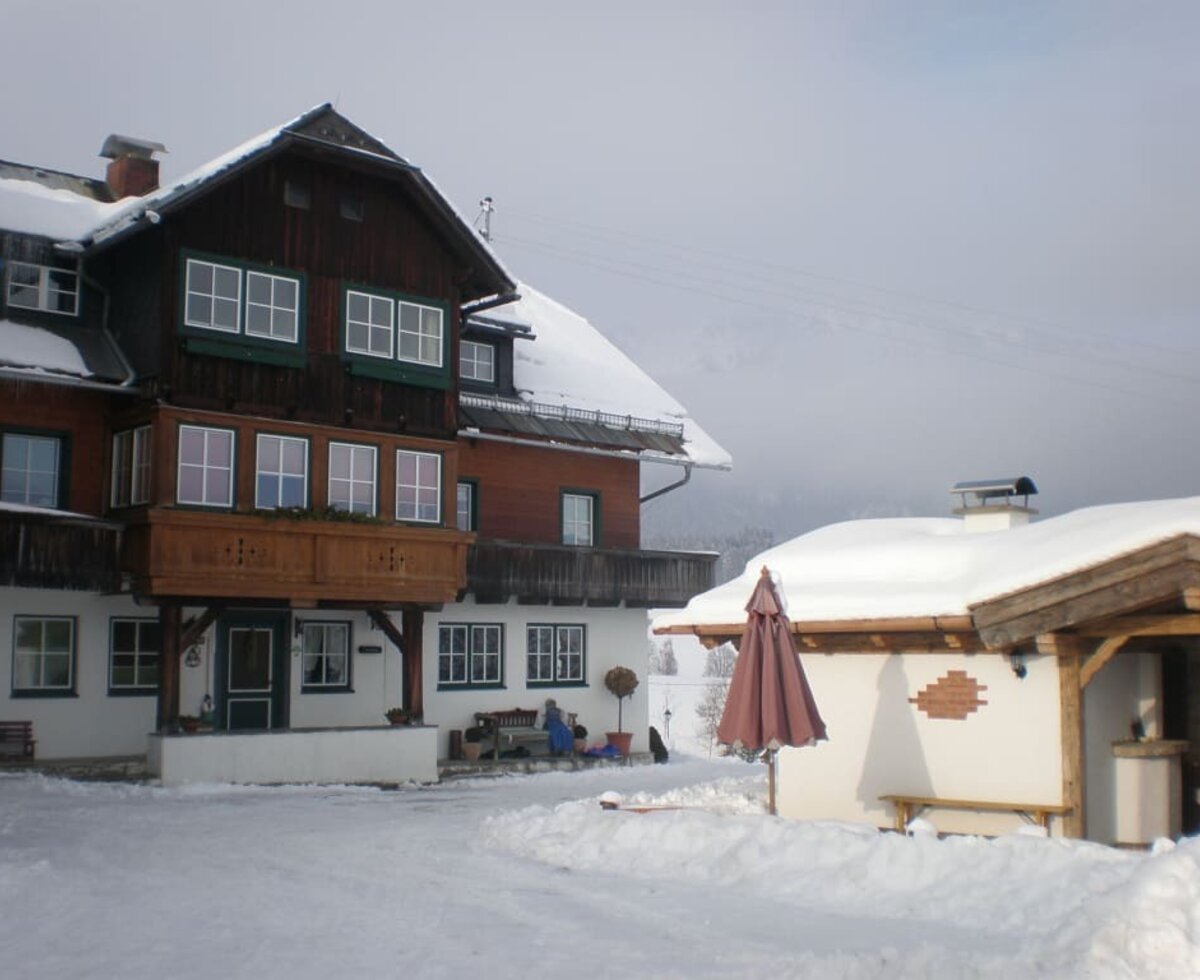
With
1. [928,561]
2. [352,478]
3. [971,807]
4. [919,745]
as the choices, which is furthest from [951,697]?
[352,478]

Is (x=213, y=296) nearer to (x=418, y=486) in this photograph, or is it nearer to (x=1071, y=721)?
(x=418, y=486)

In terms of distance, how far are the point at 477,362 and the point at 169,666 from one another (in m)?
8.96

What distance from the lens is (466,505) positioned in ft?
87.8

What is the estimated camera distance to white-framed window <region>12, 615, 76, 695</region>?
831 inches

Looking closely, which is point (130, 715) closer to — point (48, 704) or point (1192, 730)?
point (48, 704)

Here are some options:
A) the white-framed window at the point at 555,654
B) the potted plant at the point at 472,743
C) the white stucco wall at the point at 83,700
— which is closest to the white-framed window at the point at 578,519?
the white-framed window at the point at 555,654

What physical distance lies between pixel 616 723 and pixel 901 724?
1454 cm

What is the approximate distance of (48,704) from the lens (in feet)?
69.7

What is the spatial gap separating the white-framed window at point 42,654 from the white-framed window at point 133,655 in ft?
2.02

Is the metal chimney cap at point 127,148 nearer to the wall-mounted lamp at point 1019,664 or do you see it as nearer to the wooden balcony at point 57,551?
the wooden balcony at point 57,551

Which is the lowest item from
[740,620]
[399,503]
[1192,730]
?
[1192,730]

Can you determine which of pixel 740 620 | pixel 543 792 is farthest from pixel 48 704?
pixel 740 620

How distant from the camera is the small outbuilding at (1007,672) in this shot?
42.4 ft

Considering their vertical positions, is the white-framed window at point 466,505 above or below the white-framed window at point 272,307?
below
